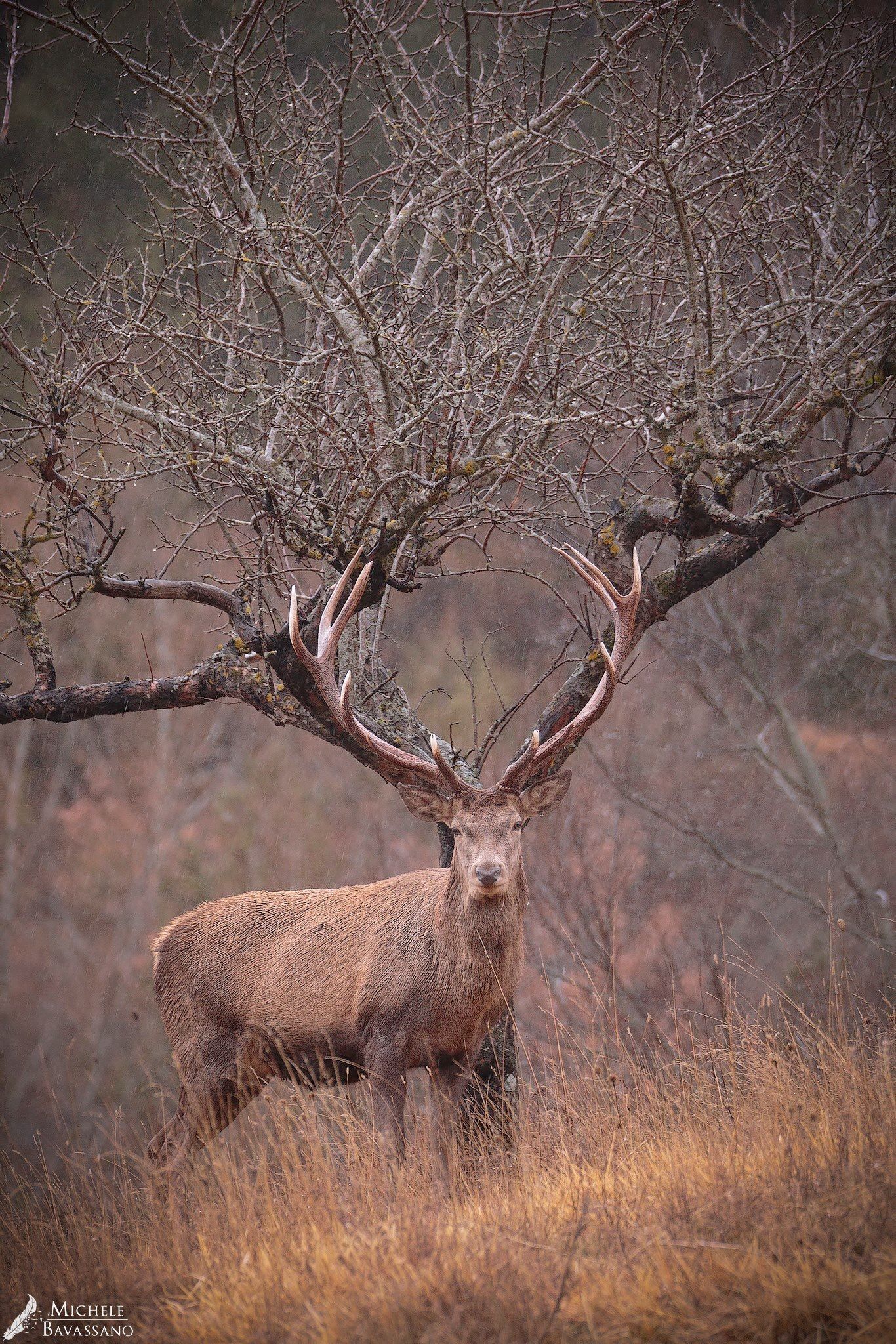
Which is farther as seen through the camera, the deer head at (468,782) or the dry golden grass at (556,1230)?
the deer head at (468,782)

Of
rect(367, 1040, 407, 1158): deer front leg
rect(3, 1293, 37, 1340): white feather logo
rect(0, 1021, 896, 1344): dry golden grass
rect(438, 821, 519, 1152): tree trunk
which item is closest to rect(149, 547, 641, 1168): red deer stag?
rect(367, 1040, 407, 1158): deer front leg

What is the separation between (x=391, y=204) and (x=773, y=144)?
2153 mm

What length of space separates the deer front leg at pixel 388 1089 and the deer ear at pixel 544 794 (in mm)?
1248

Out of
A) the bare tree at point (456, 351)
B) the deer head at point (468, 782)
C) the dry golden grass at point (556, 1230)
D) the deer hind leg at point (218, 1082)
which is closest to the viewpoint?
the dry golden grass at point (556, 1230)

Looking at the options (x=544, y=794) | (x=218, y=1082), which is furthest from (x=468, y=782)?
(x=218, y=1082)

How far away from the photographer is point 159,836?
2127 centimetres

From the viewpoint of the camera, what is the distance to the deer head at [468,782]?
5.23 meters

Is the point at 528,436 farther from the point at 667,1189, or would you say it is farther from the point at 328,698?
the point at 667,1189

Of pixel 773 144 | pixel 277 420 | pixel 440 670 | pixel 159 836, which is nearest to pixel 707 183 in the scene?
pixel 773 144

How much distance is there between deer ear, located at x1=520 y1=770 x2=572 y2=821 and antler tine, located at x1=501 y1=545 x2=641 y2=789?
0.06 m

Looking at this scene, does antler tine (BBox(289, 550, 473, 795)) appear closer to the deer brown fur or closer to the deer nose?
the deer brown fur

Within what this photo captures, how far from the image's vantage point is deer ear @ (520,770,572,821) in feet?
18.0

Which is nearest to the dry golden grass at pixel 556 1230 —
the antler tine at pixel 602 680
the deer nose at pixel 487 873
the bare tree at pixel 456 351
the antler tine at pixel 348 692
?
the deer nose at pixel 487 873

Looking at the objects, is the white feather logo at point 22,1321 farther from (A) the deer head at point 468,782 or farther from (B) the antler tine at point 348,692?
(B) the antler tine at point 348,692
